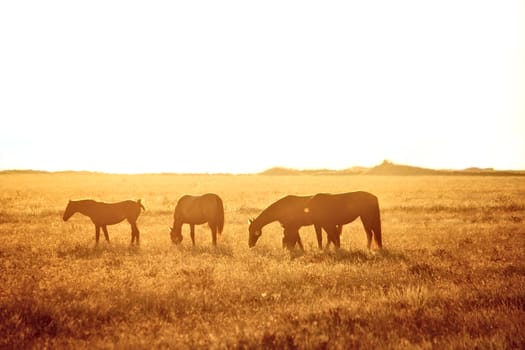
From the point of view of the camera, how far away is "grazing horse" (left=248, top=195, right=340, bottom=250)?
603 inches

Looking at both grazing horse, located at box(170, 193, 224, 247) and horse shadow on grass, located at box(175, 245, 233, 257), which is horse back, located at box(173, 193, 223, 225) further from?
horse shadow on grass, located at box(175, 245, 233, 257)

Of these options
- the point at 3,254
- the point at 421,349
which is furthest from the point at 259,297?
the point at 3,254

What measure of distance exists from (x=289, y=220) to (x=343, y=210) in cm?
196

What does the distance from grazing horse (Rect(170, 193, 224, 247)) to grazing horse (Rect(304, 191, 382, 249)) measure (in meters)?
3.74

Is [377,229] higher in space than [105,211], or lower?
lower

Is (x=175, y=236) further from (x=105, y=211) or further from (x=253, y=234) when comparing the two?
(x=253, y=234)

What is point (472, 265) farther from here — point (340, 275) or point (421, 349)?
point (421, 349)

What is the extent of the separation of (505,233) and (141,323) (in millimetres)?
15807

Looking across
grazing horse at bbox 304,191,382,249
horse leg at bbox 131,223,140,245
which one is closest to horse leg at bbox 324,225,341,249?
grazing horse at bbox 304,191,382,249

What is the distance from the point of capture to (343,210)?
15000mm

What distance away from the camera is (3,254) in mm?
13648

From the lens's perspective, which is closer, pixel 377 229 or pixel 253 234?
pixel 377 229

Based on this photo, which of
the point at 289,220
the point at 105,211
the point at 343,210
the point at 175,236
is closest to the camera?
the point at 343,210

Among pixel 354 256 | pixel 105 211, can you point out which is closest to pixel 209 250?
pixel 105 211
